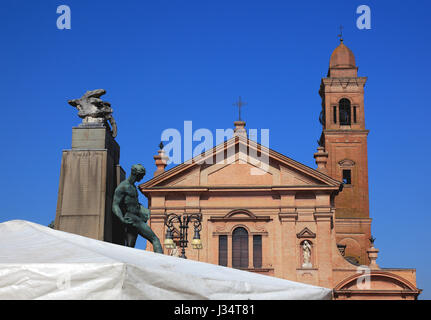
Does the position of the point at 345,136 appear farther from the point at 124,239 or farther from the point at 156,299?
the point at 156,299

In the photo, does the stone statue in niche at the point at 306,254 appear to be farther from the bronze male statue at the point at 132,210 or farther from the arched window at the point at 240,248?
the bronze male statue at the point at 132,210

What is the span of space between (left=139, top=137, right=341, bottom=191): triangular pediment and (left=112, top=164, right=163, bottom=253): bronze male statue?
25148 mm

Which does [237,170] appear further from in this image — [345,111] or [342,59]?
[342,59]

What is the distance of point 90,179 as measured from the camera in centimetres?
935

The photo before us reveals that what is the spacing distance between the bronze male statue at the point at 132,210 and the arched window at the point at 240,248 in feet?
81.0

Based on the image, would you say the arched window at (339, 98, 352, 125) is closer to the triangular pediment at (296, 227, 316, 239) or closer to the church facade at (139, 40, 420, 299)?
the church facade at (139, 40, 420, 299)

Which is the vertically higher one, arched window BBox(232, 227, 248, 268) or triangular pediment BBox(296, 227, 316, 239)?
triangular pediment BBox(296, 227, 316, 239)

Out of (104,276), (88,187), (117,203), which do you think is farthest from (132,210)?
(104,276)

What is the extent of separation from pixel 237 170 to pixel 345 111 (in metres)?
16.7

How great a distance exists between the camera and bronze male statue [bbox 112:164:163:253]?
28.5 ft

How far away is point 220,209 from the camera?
34.4 m

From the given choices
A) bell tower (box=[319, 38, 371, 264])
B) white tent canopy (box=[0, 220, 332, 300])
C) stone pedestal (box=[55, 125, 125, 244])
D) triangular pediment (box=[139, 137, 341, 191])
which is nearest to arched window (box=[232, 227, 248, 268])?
triangular pediment (box=[139, 137, 341, 191])
